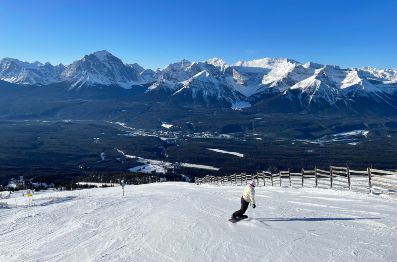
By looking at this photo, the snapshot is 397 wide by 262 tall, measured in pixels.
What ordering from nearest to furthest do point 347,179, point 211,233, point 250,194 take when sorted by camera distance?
point 211,233
point 250,194
point 347,179

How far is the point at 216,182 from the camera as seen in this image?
78125 millimetres

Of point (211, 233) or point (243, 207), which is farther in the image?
point (243, 207)

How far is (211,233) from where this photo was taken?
63.2ft

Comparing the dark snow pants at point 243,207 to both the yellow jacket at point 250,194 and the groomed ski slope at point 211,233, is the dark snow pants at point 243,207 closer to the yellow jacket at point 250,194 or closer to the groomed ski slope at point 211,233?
the yellow jacket at point 250,194

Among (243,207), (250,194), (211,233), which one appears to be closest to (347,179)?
(243,207)

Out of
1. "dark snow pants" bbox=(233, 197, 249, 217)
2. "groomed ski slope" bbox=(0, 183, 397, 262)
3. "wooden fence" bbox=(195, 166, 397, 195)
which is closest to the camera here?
"groomed ski slope" bbox=(0, 183, 397, 262)

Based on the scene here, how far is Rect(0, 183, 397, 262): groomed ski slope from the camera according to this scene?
Result: 15984 mm

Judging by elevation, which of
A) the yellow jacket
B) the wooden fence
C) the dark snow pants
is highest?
the yellow jacket

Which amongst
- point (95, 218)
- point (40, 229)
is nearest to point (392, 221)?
point (95, 218)

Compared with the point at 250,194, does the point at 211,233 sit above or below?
below

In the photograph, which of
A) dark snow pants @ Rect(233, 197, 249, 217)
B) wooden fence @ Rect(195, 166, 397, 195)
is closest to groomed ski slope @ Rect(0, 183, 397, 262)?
dark snow pants @ Rect(233, 197, 249, 217)

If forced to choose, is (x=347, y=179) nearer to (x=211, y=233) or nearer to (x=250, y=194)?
(x=250, y=194)

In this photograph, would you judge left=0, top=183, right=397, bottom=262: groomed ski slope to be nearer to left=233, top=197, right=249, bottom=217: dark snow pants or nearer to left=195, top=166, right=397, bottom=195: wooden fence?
left=233, top=197, right=249, bottom=217: dark snow pants

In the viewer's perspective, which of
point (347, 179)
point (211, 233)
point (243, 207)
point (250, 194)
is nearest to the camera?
point (211, 233)
